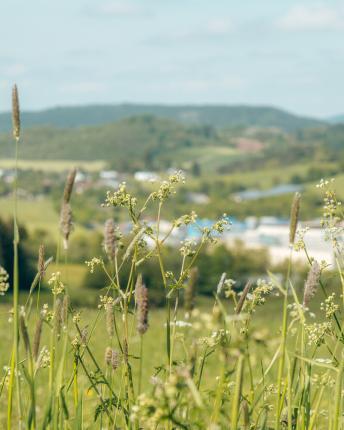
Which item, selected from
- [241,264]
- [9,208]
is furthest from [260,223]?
[241,264]

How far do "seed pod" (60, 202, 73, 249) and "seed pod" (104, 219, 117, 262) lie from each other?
0.56 feet

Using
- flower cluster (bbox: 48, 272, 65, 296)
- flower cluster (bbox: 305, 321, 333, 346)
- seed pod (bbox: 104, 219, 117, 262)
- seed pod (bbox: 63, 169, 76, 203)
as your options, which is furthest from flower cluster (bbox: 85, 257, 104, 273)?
flower cluster (bbox: 305, 321, 333, 346)

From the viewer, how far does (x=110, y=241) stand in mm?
2482

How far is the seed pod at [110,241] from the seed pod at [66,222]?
171mm

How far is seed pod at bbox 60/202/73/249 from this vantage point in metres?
2.29

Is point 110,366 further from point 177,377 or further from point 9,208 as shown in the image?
point 9,208

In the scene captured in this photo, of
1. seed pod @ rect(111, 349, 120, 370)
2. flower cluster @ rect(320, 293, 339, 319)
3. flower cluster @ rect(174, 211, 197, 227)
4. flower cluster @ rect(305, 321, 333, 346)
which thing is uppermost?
flower cluster @ rect(174, 211, 197, 227)

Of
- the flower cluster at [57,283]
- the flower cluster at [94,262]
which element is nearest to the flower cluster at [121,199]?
the flower cluster at [94,262]

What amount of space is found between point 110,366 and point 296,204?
957 millimetres

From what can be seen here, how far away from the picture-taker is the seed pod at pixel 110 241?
2447mm

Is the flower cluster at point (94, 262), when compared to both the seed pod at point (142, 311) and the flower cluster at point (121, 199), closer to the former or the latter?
the flower cluster at point (121, 199)

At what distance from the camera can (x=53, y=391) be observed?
2.51 meters

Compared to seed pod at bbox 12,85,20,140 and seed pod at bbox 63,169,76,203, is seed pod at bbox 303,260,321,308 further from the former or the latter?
seed pod at bbox 12,85,20,140

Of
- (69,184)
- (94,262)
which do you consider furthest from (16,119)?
(94,262)
